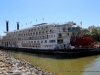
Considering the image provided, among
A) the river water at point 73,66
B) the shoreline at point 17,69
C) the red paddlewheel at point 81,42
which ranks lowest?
the river water at point 73,66

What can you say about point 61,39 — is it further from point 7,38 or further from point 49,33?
point 7,38

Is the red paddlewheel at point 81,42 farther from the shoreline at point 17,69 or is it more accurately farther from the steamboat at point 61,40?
the shoreline at point 17,69

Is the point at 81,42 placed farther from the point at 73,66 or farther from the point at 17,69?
the point at 17,69

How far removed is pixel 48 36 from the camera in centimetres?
4362

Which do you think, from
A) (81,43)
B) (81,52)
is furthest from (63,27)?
(81,52)

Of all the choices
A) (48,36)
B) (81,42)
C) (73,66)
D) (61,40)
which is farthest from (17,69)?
(48,36)

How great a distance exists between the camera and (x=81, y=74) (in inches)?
808

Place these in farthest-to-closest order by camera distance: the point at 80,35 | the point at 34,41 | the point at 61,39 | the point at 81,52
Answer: the point at 34,41 < the point at 80,35 < the point at 61,39 < the point at 81,52

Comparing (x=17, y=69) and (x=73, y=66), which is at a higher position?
(x=17, y=69)

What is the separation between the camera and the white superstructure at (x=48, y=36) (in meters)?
40.4

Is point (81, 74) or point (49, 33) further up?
point (49, 33)

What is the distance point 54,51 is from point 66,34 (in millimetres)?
5581

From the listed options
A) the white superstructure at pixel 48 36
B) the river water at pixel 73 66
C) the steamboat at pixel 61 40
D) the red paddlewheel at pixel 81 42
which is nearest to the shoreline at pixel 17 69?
the river water at pixel 73 66

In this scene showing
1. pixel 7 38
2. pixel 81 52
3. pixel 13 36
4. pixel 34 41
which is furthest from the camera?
pixel 7 38
